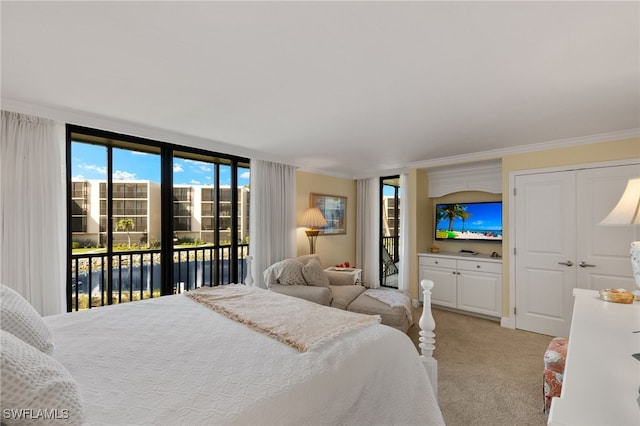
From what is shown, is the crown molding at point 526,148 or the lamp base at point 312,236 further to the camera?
the lamp base at point 312,236

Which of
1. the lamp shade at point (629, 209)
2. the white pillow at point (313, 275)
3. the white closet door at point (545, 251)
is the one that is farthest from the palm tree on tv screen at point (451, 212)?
the lamp shade at point (629, 209)

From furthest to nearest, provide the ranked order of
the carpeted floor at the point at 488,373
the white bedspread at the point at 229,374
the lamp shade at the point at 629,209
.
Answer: the carpeted floor at the point at 488,373 < the lamp shade at the point at 629,209 < the white bedspread at the point at 229,374

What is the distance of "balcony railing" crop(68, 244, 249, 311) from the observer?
3.37 meters

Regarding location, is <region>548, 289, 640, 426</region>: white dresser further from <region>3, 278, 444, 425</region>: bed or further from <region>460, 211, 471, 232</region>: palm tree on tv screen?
<region>460, 211, 471, 232</region>: palm tree on tv screen

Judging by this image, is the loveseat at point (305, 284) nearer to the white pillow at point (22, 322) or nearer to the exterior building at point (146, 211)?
the exterior building at point (146, 211)

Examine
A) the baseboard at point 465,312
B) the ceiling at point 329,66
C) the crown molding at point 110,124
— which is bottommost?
the baseboard at point 465,312

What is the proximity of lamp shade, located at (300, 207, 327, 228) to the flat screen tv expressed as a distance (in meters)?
2.07

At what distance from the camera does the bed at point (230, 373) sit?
105 cm

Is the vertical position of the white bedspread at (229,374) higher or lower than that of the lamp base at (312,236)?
lower

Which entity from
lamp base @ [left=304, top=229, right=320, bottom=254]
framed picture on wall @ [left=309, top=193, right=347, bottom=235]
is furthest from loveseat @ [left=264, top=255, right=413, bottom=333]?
framed picture on wall @ [left=309, top=193, right=347, bottom=235]

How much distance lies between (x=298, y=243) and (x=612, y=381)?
4189mm

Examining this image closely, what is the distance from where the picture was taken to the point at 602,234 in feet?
10.7

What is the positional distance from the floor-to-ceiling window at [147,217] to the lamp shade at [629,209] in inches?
149

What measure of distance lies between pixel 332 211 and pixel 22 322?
4643 millimetres
